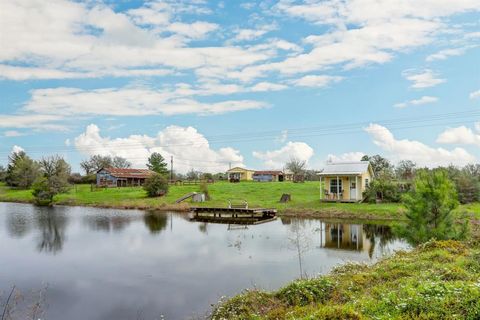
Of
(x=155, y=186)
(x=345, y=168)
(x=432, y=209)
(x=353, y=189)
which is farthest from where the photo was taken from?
(x=155, y=186)

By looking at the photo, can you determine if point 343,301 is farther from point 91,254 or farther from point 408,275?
point 91,254

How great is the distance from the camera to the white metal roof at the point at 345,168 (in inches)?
1331

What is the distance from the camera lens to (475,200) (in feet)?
102

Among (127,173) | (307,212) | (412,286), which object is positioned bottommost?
(307,212)

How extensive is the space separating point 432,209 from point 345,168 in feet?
70.9

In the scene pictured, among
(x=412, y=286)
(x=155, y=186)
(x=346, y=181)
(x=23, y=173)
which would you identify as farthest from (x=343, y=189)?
(x=23, y=173)

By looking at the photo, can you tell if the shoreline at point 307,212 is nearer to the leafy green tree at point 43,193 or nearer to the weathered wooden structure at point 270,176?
the leafy green tree at point 43,193

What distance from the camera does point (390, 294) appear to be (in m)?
7.00

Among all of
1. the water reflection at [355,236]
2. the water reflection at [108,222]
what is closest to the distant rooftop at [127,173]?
the water reflection at [108,222]

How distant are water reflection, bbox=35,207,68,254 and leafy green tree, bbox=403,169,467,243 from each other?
48.6 ft

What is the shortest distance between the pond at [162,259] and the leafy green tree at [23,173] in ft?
133

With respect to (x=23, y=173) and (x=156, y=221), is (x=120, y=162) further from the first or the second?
(x=156, y=221)

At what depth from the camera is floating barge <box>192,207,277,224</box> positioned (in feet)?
98.2

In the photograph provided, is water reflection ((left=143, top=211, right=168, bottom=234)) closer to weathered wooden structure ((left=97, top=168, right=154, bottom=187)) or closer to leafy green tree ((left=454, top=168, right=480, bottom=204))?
leafy green tree ((left=454, top=168, right=480, bottom=204))
